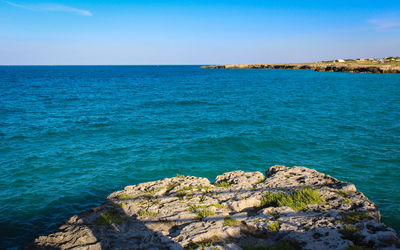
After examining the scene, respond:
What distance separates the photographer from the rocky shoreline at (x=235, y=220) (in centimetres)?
838

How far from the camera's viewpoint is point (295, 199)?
35.9 feet

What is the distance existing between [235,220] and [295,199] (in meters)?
3.02

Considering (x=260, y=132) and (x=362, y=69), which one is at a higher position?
(x=362, y=69)

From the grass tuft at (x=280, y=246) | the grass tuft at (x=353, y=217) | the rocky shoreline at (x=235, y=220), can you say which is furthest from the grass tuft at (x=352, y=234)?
the grass tuft at (x=280, y=246)

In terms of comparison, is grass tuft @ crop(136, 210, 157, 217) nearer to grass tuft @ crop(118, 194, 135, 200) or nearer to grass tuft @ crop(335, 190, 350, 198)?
grass tuft @ crop(118, 194, 135, 200)

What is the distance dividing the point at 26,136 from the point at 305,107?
41.6 metres

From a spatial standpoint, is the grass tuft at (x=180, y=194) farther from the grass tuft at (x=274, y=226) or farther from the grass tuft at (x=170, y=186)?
the grass tuft at (x=274, y=226)

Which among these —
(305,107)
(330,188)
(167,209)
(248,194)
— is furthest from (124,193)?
(305,107)

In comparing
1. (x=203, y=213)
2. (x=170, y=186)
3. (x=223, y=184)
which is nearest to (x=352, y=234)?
(x=203, y=213)

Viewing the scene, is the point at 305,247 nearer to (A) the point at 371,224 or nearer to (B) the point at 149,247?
(A) the point at 371,224

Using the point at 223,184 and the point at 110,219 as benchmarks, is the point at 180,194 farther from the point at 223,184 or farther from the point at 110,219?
the point at 110,219

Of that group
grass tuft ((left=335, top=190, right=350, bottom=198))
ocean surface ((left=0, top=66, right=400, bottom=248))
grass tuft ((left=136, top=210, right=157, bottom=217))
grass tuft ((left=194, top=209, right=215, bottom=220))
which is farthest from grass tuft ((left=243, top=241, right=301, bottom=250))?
ocean surface ((left=0, top=66, right=400, bottom=248))

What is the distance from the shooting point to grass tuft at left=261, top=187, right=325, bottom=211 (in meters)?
10.6

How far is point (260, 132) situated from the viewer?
2853 cm
